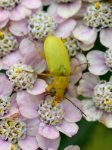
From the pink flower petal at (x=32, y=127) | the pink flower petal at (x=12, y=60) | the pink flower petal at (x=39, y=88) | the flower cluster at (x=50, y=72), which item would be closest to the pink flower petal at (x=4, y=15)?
the flower cluster at (x=50, y=72)

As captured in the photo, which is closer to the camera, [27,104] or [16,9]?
[27,104]

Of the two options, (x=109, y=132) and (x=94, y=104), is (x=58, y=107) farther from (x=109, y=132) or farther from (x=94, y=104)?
(x=109, y=132)

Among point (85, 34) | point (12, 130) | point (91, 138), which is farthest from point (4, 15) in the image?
point (91, 138)

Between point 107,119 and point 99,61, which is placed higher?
point 99,61

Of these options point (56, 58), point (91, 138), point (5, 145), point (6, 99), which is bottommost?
point (91, 138)

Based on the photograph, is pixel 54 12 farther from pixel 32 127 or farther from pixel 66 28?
pixel 32 127

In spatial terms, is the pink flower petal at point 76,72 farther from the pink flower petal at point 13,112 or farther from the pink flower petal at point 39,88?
the pink flower petal at point 13,112
